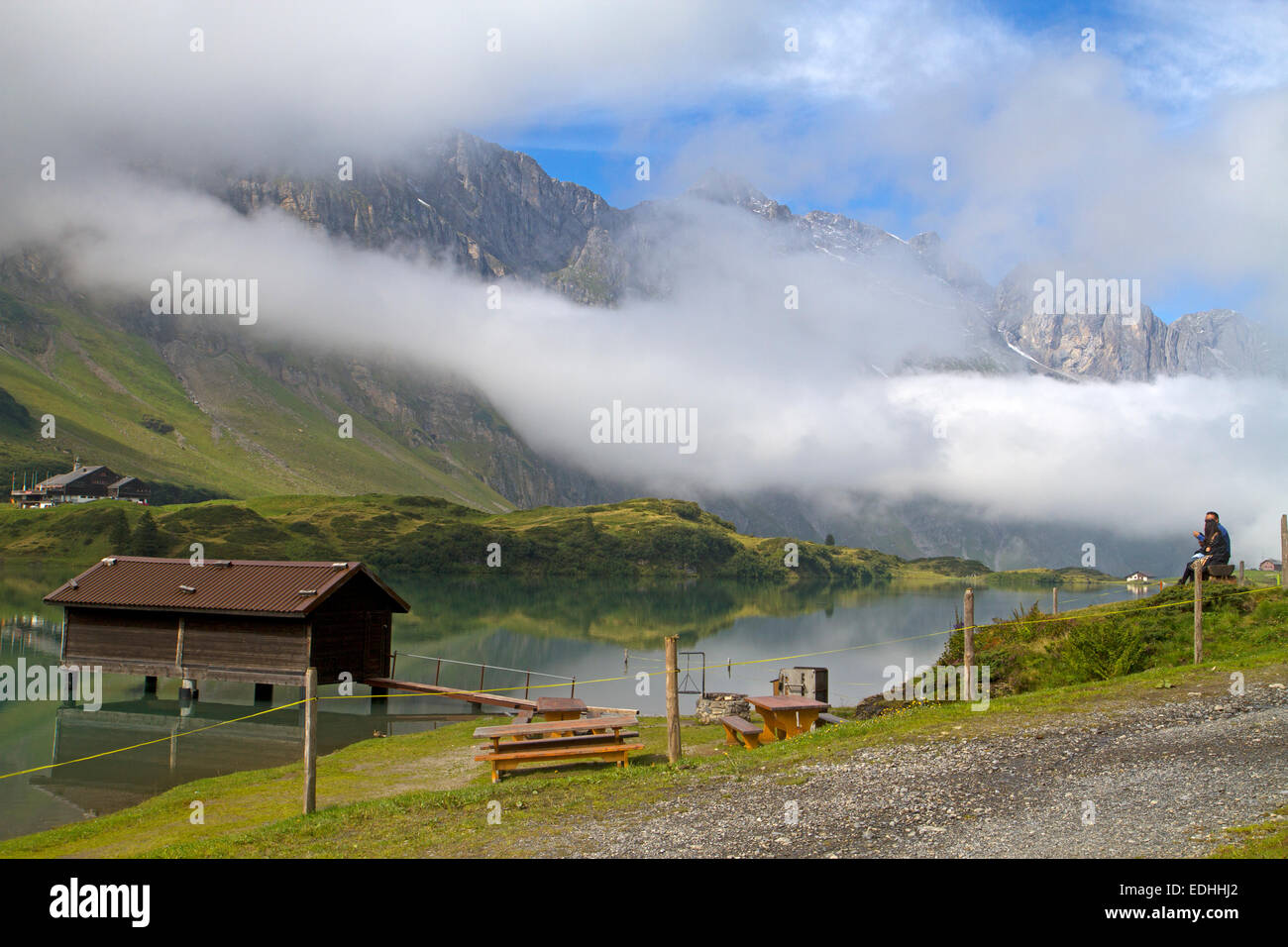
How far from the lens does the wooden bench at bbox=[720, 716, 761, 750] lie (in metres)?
20.4

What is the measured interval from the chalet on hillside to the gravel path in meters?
193

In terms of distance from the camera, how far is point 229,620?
3600 centimetres

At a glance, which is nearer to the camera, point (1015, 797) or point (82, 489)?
point (1015, 797)

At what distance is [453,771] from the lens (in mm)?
21688

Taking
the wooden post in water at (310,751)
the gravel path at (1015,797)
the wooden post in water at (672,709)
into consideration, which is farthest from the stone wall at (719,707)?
the wooden post in water at (310,751)

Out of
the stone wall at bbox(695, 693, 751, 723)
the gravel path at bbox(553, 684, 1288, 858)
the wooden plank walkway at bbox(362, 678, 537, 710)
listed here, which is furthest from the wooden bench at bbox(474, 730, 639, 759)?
the wooden plank walkway at bbox(362, 678, 537, 710)

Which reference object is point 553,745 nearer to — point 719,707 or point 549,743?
point 549,743

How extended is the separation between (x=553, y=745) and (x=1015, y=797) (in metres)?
9.77

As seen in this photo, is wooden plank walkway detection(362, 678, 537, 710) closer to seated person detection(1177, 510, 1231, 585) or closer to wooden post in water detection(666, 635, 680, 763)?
wooden post in water detection(666, 635, 680, 763)

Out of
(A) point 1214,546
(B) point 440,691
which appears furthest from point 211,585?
(A) point 1214,546

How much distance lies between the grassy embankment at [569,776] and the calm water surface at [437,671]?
4.34 meters

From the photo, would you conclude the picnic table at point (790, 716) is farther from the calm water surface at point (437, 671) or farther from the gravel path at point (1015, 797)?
the calm water surface at point (437, 671)

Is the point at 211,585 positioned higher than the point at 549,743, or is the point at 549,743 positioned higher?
the point at 211,585
